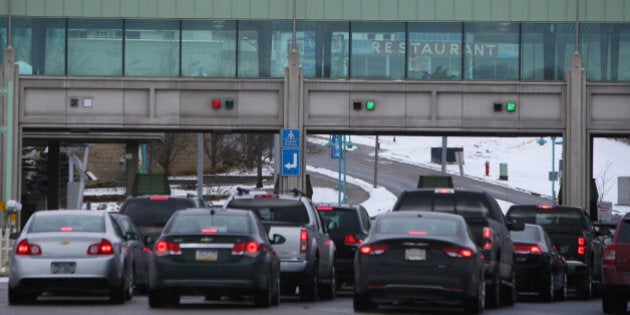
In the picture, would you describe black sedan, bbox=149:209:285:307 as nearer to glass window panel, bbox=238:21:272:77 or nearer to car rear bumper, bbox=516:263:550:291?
car rear bumper, bbox=516:263:550:291

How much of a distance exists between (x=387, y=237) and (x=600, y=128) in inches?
925

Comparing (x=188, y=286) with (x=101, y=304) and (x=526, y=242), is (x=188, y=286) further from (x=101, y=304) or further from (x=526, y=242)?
(x=526, y=242)

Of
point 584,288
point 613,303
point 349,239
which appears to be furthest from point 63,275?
point 584,288

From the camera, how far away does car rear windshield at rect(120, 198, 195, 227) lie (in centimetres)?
2653

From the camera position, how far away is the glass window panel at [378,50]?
42094mm

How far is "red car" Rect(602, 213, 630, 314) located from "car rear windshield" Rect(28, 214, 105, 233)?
7874mm

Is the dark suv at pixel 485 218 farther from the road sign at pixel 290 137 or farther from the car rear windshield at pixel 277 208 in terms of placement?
the road sign at pixel 290 137

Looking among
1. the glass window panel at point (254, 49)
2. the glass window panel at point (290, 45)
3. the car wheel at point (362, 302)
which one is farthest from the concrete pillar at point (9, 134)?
the car wheel at point (362, 302)

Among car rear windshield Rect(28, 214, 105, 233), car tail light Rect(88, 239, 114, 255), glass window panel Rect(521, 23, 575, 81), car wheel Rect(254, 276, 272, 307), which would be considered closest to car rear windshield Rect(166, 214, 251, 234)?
car wheel Rect(254, 276, 272, 307)

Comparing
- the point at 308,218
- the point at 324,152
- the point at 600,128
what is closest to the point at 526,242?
the point at 308,218

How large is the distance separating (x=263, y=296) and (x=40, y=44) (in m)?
23.0

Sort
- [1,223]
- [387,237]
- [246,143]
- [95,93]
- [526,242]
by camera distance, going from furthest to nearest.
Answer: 1. [246,143]
2. [95,93]
3. [1,223]
4. [526,242]
5. [387,237]

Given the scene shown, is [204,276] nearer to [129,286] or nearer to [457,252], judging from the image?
[129,286]

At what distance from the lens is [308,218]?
78.7 feet
